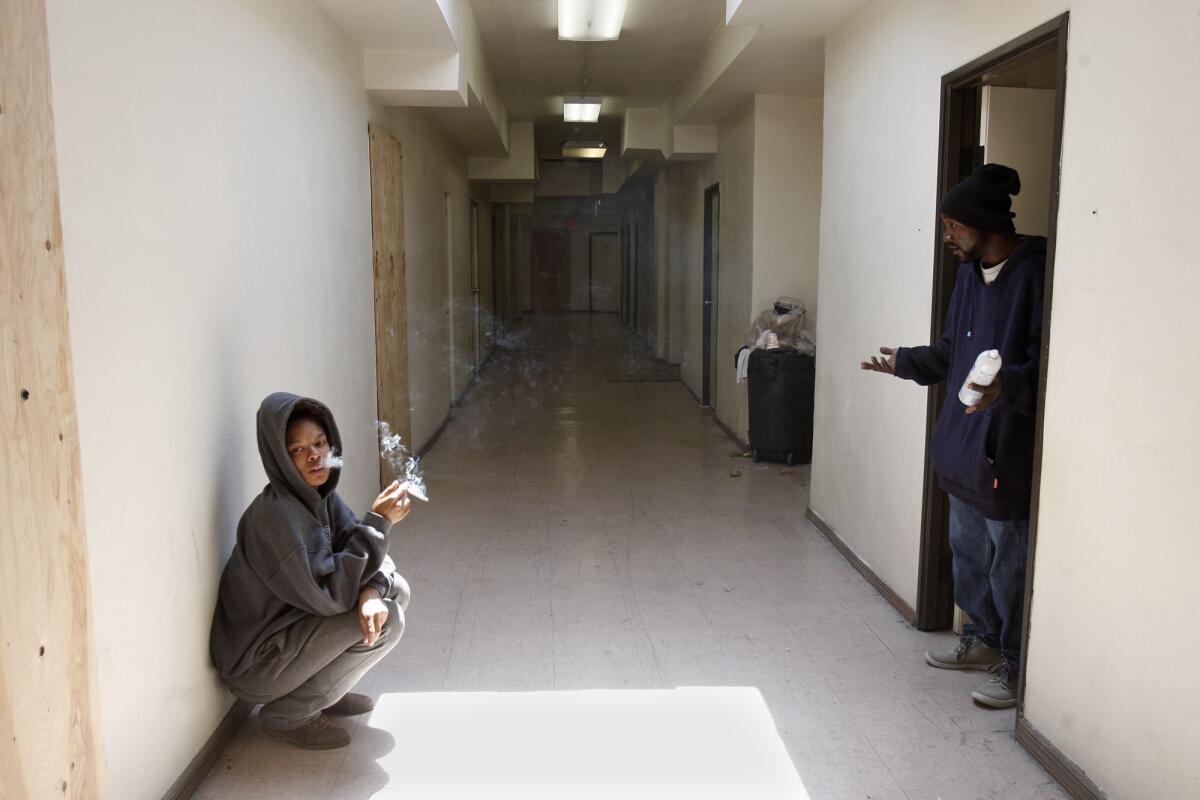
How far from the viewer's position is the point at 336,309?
457cm

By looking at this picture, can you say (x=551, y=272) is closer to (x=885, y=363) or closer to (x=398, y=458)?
(x=398, y=458)

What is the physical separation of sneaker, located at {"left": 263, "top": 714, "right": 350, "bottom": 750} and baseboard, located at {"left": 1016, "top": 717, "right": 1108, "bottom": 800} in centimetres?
202

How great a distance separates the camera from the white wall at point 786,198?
7004mm

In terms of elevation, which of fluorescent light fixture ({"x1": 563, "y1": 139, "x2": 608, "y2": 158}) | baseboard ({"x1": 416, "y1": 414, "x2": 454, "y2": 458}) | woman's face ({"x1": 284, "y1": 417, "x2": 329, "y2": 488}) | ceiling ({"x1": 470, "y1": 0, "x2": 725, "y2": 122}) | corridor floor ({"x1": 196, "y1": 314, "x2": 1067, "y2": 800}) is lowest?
corridor floor ({"x1": 196, "y1": 314, "x2": 1067, "y2": 800})

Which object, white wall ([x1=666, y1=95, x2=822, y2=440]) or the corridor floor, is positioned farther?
white wall ([x1=666, y1=95, x2=822, y2=440])

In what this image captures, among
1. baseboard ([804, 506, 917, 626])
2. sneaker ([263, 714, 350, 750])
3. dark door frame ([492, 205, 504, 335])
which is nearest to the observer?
sneaker ([263, 714, 350, 750])

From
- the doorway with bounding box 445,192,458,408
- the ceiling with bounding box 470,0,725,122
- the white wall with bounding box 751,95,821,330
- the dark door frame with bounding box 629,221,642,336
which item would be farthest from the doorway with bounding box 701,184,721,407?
the dark door frame with bounding box 629,221,642,336

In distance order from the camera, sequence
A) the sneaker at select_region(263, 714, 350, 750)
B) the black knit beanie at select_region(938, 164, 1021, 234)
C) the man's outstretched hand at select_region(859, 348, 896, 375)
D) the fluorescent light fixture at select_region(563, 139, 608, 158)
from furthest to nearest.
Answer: the fluorescent light fixture at select_region(563, 139, 608, 158), the man's outstretched hand at select_region(859, 348, 896, 375), the black knit beanie at select_region(938, 164, 1021, 234), the sneaker at select_region(263, 714, 350, 750)

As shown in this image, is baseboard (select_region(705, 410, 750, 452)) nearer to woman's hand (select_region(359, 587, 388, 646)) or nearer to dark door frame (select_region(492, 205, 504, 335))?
woman's hand (select_region(359, 587, 388, 646))

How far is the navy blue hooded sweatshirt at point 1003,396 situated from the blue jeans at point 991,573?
0.10 meters

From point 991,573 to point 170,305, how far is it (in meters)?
2.58

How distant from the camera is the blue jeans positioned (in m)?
3.07

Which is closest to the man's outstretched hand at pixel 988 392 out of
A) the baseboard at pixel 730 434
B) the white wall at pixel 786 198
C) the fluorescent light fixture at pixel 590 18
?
Answer: the fluorescent light fixture at pixel 590 18

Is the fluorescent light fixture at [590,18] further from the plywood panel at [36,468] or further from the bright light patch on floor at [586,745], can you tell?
the plywood panel at [36,468]
